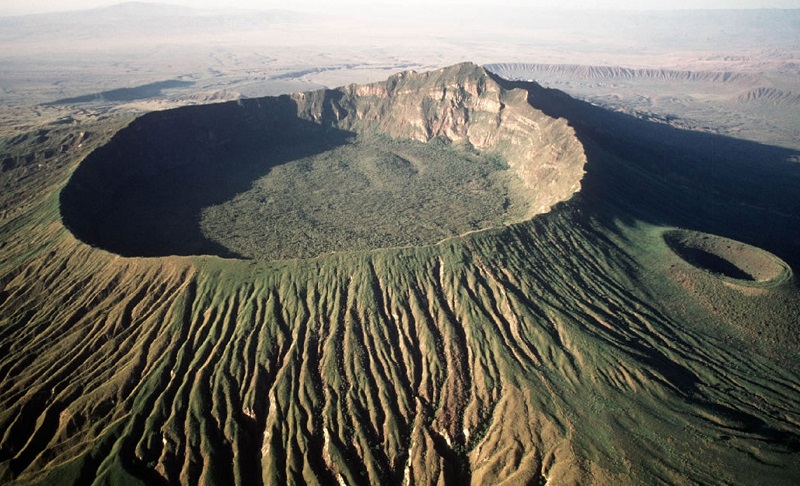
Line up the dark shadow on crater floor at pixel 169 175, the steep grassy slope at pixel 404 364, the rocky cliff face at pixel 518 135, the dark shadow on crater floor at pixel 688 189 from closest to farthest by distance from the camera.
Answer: the steep grassy slope at pixel 404 364, the dark shadow on crater floor at pixel 169 175, the dark shadow on crater floor at pixel 688 189, the rocky cliff face at pixel 518 135

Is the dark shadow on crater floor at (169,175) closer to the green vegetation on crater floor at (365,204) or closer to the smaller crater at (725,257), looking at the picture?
the green vegetation on crater floor at (365,204)

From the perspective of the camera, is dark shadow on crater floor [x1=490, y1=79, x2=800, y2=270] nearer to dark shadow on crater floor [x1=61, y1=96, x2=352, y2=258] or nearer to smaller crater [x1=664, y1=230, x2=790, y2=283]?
smaller crater [x1=664, y1=230, x2=790, y2=283]

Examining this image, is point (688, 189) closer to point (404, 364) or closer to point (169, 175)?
point (404, 364)

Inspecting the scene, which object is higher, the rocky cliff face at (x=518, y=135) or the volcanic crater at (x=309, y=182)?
the rocky cliff face at (x=518, y=135)

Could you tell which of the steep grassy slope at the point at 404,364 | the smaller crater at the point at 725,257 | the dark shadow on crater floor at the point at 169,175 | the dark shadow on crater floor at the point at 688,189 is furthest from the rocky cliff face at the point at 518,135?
the dark shadow on crater floor at the point at 169,175

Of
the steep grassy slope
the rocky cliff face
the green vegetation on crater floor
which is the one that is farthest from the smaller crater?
the green vegetation on crater floor
